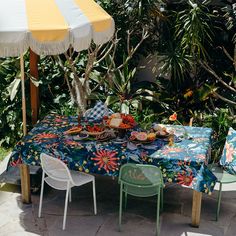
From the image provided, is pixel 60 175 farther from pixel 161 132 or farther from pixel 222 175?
pixel 222 175

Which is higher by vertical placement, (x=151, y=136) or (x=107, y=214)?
(x=151, y=136)

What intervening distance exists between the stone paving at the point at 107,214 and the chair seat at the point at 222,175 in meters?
0.57

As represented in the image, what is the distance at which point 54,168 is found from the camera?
18.4ft

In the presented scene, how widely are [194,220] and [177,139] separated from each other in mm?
1083

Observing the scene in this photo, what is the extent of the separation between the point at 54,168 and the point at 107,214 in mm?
1041

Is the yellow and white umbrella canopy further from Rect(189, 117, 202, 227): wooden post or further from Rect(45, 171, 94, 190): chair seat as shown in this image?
Rect(189, 117, 202, 227): wooden post

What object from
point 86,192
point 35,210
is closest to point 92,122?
point 86,192

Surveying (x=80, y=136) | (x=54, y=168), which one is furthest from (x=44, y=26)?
(x=54, y=168)

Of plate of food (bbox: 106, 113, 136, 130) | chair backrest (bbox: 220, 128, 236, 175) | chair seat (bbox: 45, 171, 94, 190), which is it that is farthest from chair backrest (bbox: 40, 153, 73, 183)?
chair backrest (bbox: 220, 128, 236, 175)

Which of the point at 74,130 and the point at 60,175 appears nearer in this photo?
the point at 60,175

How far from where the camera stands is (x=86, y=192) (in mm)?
6629

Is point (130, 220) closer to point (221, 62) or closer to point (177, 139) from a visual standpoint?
point (177, 139)

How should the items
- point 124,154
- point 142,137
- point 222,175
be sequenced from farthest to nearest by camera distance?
point 222,175 < point 142,137 < point 124,154

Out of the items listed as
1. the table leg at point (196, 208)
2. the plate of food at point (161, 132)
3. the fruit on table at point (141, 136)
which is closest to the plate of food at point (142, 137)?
the fruit on table at point (141, 136)
